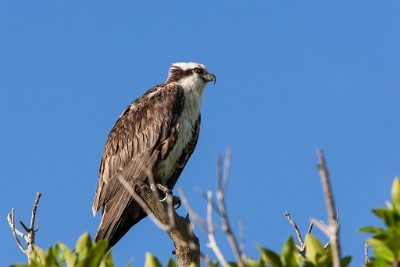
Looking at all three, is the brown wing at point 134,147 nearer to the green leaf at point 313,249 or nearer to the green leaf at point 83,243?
the green leaf at point 83,243

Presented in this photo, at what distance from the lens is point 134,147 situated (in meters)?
8.97

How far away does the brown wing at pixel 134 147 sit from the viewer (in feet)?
26.7

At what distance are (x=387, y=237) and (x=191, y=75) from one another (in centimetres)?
668

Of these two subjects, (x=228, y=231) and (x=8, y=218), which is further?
(x=8, y=218)

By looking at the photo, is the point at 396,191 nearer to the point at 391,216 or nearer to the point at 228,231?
the point at 391,216

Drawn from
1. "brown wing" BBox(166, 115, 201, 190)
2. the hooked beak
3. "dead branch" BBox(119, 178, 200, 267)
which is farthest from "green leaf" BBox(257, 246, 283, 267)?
the hooked beak

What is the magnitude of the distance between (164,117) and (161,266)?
17.1 ft

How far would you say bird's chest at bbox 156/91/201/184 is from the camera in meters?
8.59

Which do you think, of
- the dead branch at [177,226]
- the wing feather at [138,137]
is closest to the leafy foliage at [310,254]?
the dead branch at [177,226]

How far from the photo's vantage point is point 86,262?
362cm

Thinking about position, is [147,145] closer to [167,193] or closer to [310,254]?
[167,193]

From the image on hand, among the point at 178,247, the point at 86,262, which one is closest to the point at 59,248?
the point at 86,262

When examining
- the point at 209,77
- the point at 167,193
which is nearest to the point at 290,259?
the point at 167,193

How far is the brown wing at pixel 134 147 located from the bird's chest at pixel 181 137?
0.07m
